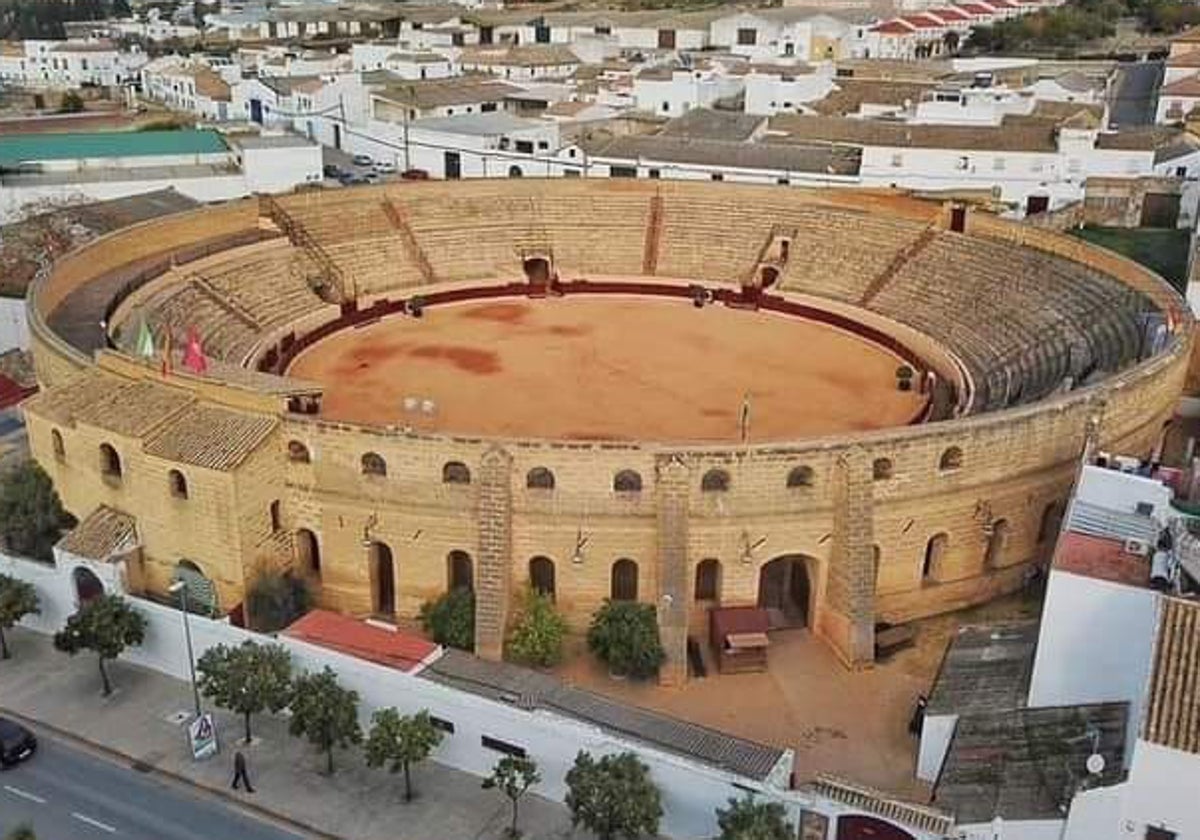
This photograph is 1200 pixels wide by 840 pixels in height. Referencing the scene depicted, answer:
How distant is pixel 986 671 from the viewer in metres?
25.8

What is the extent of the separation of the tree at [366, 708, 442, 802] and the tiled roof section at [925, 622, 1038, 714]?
10.2 meters

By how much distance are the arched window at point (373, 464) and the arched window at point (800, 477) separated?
9.79m

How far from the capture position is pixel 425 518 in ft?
98.4

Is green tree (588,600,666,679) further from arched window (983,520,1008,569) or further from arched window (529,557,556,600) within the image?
arched window (983,520,1008,569)

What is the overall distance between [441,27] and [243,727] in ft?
372

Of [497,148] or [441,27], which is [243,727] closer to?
[497,148]

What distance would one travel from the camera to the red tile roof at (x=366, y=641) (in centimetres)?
2617

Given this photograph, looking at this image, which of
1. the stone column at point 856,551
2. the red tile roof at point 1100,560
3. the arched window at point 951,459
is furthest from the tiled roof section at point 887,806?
the arched window at point 951,459

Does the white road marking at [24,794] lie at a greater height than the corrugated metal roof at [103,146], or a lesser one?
lesser

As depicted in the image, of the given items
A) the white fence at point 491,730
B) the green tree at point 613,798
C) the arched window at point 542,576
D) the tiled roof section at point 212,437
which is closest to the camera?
the green tree at point 613,798

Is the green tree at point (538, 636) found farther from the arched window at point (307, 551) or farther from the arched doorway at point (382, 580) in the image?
the arched window at point (307, 551)

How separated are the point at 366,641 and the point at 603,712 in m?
5.64

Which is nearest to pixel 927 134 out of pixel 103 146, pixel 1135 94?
pixel 1135 94

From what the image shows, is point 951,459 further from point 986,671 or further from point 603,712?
point 603,712
